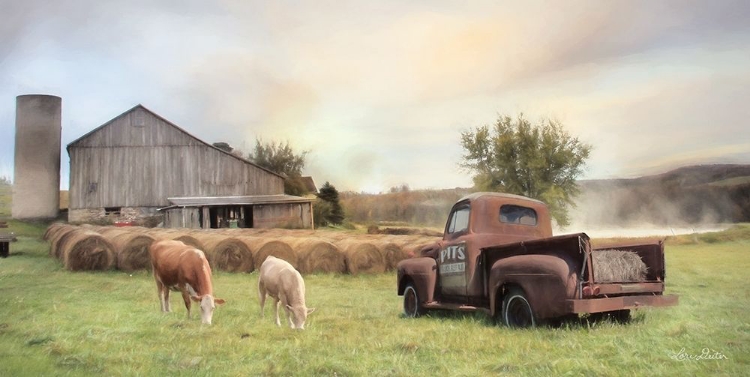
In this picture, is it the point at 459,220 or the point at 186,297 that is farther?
the point at 459,220

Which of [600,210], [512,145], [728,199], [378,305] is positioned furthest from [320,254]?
[728,199]

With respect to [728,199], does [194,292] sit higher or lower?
lower

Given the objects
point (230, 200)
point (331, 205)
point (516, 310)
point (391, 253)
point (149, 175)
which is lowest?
point (516, 310)

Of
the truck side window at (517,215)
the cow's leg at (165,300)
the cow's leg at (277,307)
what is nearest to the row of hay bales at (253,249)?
the cow's leg at (165,300)

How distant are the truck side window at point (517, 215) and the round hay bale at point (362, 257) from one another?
17.5 feet

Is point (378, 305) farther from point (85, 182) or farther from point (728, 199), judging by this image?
point (85, 182)

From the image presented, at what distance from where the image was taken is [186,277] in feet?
28.0

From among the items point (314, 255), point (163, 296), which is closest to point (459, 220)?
point (163, 296)

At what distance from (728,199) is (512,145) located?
266 cm

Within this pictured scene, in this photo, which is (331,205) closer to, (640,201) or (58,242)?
(640,201)

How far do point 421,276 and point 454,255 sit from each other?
0.85m

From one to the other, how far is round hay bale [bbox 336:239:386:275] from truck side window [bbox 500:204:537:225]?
533 cm

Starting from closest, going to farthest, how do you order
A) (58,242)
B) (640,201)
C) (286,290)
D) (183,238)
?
(640,201) < (286,290) < (58,242) < (183,238)

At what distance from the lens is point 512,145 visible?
8.07 meters
